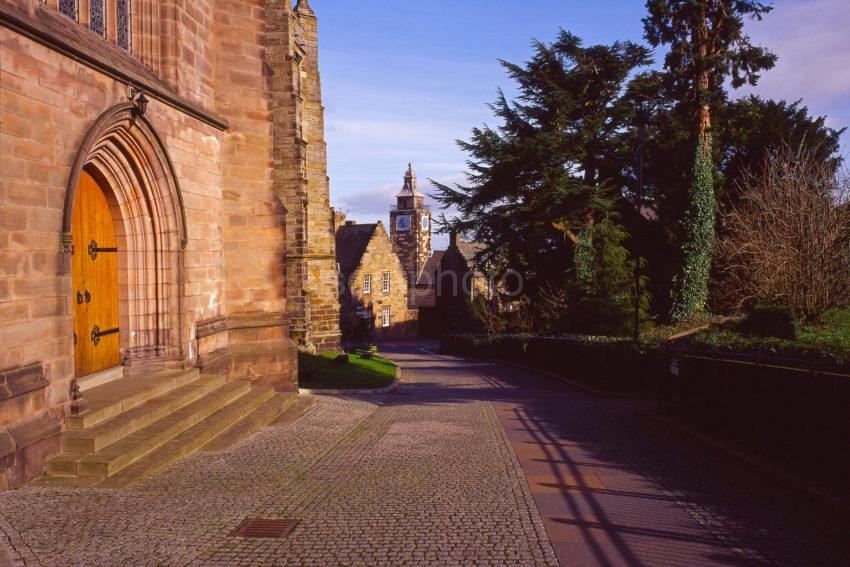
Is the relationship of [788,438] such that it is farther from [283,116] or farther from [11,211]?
[283,116]

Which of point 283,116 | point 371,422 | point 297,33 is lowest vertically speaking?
point 371,422

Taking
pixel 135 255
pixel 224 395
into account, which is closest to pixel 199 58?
pixel 135 255

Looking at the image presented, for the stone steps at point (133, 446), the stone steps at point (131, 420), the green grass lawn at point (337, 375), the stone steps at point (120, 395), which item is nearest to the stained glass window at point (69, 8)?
the stone steps at point (120, 395)

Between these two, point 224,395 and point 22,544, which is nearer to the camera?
point 22,544

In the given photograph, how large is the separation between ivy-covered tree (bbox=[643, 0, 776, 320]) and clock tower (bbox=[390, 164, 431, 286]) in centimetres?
3858

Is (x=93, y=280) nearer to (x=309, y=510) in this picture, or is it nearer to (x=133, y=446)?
(x=133, y=446)

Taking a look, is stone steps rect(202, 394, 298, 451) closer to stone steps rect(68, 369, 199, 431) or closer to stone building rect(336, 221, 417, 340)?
stone steps rect(68, 369, 199, 431)

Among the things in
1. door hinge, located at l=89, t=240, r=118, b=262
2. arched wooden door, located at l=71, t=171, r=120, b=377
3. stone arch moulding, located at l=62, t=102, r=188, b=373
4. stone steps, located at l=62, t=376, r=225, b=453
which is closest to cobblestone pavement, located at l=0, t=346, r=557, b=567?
stone steps, located at l=62, t=376, r=225, b=453

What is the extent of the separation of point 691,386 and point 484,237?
21400 mm

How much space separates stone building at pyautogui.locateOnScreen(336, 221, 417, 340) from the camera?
53.3 metres

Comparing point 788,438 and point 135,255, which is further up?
point 135,255

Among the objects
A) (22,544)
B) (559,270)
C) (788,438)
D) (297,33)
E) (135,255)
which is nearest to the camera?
(22,544)

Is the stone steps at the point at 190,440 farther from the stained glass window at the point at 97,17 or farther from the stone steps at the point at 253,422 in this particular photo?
the stained glass window at the point at 97,17

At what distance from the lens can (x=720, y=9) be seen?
27.5m
